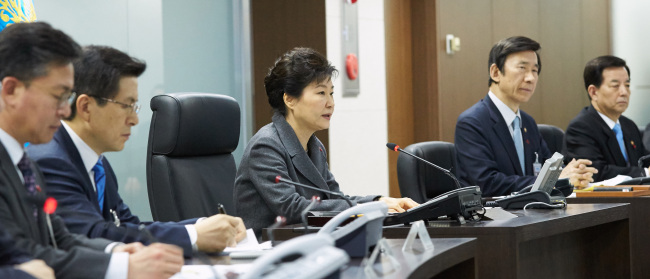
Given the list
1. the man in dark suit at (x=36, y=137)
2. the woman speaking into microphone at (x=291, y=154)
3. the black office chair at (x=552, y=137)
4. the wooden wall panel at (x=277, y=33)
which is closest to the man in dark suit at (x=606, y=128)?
the black office chair at (x=552, y=137)

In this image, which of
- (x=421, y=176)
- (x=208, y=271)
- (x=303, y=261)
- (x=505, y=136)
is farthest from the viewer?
(x=505, y=136)

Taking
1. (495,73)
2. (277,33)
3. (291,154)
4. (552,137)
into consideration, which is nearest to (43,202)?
(291,154)

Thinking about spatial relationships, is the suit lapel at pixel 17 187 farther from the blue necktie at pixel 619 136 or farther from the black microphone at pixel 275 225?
the blue necktie at pixel 619 136

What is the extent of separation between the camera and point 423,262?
182cm

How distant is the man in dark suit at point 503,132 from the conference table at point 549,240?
0.53m

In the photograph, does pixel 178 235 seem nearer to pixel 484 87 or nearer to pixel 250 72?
pixel 250 72

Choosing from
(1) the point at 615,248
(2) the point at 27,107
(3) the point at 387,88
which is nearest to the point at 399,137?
(3) the point at 387,88

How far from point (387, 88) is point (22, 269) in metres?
4.56

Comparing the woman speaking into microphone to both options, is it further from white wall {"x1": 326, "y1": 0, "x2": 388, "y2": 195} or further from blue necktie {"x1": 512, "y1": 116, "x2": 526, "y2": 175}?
white wall {"x1": 326, "y1": 0, "x2": 388, "y2": 195}

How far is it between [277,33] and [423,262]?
3.29 meters

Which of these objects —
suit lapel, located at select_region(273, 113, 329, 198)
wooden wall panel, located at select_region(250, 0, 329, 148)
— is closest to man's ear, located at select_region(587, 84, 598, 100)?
wooden wall panel, located at select_region(250, 0, 329, 148)

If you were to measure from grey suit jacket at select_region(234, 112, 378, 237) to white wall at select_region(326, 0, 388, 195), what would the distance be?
2281mm

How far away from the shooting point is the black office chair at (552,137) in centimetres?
496

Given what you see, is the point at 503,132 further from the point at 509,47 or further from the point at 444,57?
the point at 444,57
